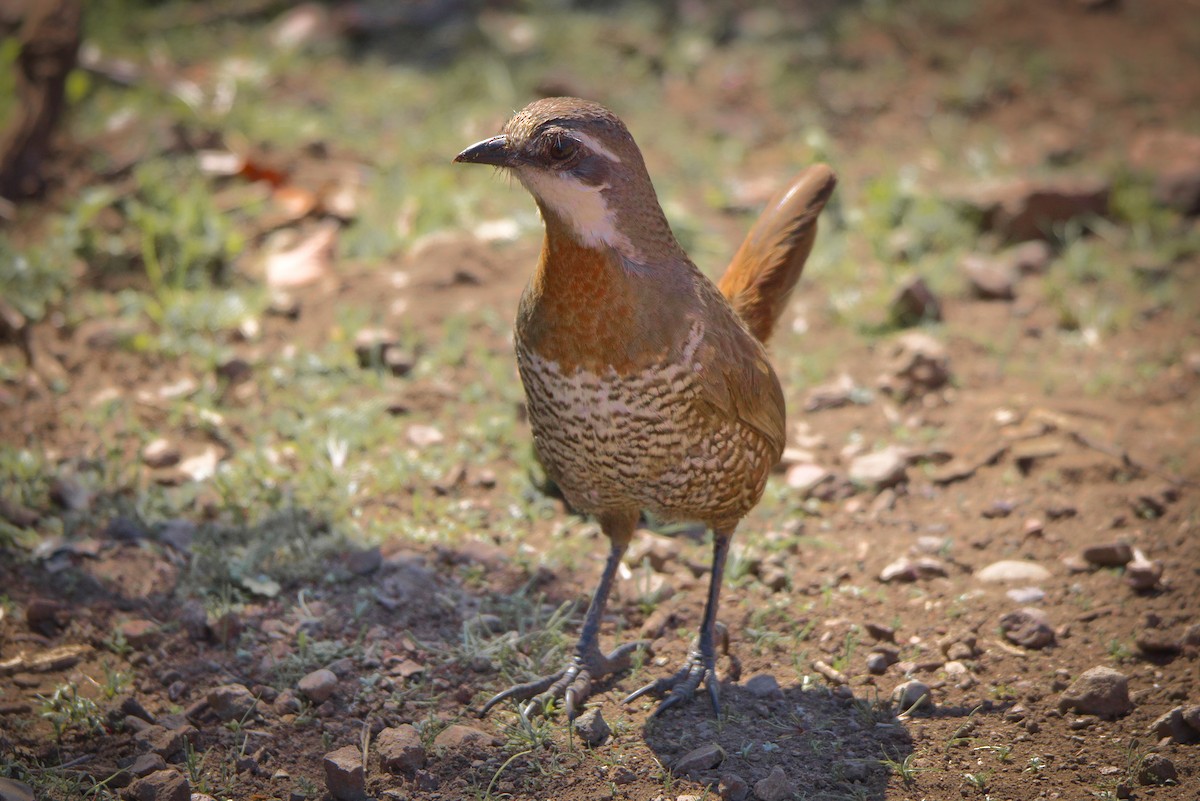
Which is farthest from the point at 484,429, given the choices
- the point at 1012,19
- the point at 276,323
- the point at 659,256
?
the point at 1012,19

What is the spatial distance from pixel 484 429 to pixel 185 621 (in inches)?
54.5

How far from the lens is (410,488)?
14.1 ft

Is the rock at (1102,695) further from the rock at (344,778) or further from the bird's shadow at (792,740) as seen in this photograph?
the rock at (344,778)

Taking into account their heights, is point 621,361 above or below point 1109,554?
above

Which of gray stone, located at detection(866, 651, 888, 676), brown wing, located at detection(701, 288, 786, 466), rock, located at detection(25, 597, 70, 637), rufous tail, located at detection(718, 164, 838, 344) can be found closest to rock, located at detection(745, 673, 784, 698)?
gray stone, located at detection(866, 651, 888, 676)

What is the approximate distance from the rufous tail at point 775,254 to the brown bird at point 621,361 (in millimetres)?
391

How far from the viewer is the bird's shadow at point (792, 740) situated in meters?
3.10

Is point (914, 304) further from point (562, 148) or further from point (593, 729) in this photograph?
point (593, 729)

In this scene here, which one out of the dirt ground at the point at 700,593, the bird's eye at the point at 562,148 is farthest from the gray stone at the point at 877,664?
the bird's eye at the point at 562,148

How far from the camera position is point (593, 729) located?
3.26 meters

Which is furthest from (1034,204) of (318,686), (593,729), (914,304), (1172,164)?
(318,686)

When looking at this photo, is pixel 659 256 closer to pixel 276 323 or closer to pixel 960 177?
pixel 276 323

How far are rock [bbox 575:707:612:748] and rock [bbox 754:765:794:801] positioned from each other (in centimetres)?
45

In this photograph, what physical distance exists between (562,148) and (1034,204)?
358cm
